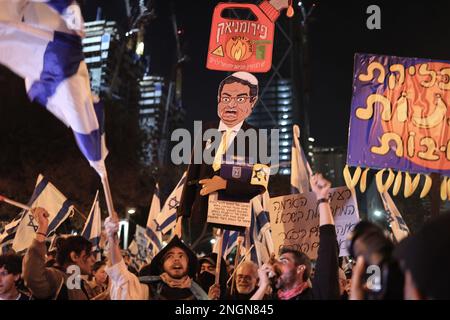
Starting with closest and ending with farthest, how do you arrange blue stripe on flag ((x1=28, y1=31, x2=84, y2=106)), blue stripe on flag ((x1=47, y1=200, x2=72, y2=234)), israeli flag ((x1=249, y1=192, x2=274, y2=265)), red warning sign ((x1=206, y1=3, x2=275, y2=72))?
blue stripe on flag ((x1=28, y1=31, x2=84, y2=106))
israeli flag ((x1=249, y1=192, x2=274, y2=265))
red warning sign ((x1=206, y1=3, x2=275, y2=72))
blue stripe on flag ((x1=47, y1=200, x2=72, y2=234))

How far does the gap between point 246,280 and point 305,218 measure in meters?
1.75

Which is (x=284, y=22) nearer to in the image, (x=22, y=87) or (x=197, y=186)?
(x=22, y=87)

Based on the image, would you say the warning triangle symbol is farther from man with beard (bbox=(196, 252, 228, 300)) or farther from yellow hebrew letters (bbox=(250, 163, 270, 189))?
man with beard (bbox=(196, 252, 228, 300))

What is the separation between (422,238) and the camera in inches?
103

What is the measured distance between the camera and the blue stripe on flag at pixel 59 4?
528 centimetres

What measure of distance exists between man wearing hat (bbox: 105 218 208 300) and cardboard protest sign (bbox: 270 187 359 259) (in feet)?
6.58

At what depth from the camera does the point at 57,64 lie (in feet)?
16.4

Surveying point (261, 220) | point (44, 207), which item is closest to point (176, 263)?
point (261, 220)

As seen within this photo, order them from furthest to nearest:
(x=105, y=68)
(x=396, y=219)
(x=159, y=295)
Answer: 1. (x=105, y=68)
2. (x=396, y=219)
3. (x=159, y=295)

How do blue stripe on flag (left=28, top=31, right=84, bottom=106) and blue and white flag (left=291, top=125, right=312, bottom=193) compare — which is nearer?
blue stripe on flag (left=28, top=31, right=84, bottom=106)

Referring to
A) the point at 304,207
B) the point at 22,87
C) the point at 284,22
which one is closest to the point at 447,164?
the point at 304,207

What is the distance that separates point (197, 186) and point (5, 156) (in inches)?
517

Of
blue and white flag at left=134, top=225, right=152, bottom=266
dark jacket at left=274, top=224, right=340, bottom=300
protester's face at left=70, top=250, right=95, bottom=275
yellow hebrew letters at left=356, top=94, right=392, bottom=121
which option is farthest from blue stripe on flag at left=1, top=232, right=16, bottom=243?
dark jacket at left=274, top=224, right=340, bottom=300

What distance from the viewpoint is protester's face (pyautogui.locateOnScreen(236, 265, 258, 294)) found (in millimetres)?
5246
